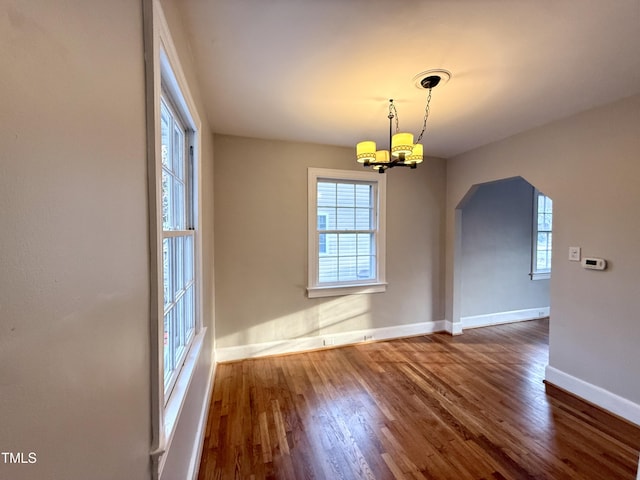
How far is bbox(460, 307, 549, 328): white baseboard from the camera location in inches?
152

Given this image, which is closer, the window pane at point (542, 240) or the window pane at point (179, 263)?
the window pane at point (179, 263)

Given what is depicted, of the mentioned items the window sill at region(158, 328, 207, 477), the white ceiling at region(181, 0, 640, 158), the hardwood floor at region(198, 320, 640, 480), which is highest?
the white ceiling at region(181, 0, 640, 158)

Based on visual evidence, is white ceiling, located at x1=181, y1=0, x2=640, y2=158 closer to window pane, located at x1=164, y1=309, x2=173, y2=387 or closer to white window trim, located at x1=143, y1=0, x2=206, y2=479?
white window trim, located at x1=143, y1=0, x2=206, y2=479

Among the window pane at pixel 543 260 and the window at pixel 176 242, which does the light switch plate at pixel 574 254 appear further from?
the window at pixel 176 242

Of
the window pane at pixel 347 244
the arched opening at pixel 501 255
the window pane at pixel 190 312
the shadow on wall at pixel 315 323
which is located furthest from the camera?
the arched opening at pixel 501 255

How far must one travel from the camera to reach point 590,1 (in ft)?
3.92

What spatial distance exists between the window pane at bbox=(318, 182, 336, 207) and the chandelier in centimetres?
110

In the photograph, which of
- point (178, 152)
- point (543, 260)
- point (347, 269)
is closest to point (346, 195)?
point (347, 269)

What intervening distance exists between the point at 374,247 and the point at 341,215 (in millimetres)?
622

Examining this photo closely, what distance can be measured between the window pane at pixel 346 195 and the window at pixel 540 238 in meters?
3.07

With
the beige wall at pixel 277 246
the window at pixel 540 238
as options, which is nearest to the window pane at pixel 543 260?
the window at pixel 540 238

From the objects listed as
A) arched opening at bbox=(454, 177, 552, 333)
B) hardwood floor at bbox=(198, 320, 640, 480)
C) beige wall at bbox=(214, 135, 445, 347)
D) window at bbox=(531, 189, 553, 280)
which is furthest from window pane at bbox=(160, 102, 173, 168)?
window at bbox=(531, 189, 553, 280)

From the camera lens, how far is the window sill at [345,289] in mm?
3168

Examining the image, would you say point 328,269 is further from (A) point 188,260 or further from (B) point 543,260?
(B) point 543,260
